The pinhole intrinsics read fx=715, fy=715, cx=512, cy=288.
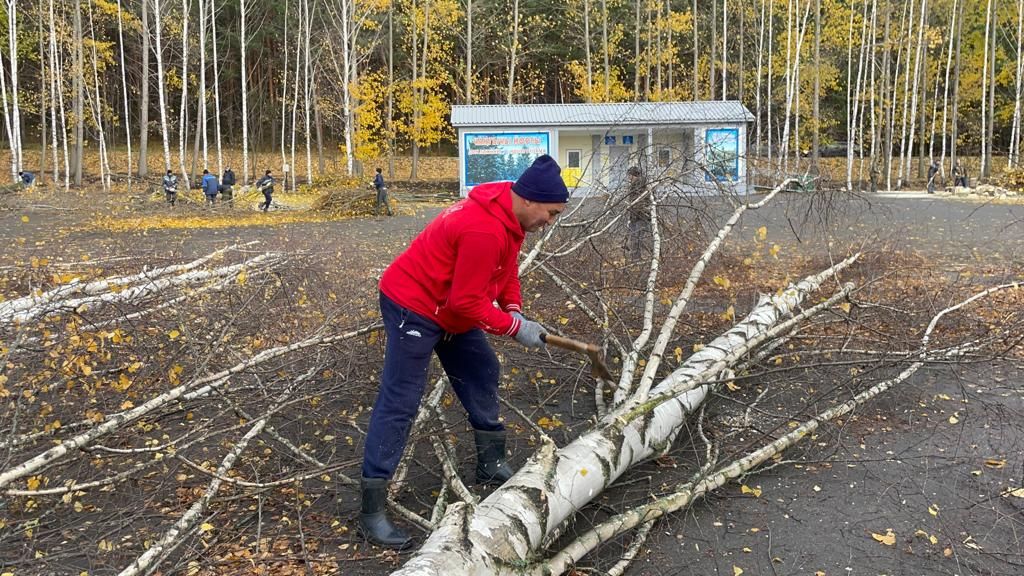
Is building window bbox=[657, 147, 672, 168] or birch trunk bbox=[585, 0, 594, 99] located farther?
birch trunk bbox=[585, 0, 594, 99]

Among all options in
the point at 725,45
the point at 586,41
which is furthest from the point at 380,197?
the point at 725,45

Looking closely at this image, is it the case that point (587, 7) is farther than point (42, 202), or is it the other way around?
point (587, 7)

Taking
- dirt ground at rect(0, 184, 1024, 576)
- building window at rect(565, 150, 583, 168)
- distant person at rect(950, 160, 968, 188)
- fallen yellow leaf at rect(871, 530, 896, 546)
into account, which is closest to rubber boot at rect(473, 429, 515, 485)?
dirt ground at rect(0, 184, 1024, 576)

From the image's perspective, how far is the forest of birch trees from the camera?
26922mm

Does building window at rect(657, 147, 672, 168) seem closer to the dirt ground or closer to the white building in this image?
the dirt ground

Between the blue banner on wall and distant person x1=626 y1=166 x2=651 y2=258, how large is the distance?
16980 mm

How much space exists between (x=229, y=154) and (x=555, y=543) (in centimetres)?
3868

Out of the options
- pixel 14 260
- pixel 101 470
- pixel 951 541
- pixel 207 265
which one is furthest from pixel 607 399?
pixel 14 260

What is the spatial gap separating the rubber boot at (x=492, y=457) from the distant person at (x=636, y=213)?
A: 237 cm

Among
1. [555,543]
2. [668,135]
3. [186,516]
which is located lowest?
[555,543]

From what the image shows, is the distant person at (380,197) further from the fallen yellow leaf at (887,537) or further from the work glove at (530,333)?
the fallen yellow leaf at (887,537)

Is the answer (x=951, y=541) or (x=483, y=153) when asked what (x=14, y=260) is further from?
(x=483, y=153)

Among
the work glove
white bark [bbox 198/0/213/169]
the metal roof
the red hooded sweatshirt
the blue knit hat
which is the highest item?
white bark [bbox 198/0/213/169]

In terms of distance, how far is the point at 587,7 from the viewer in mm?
29844
